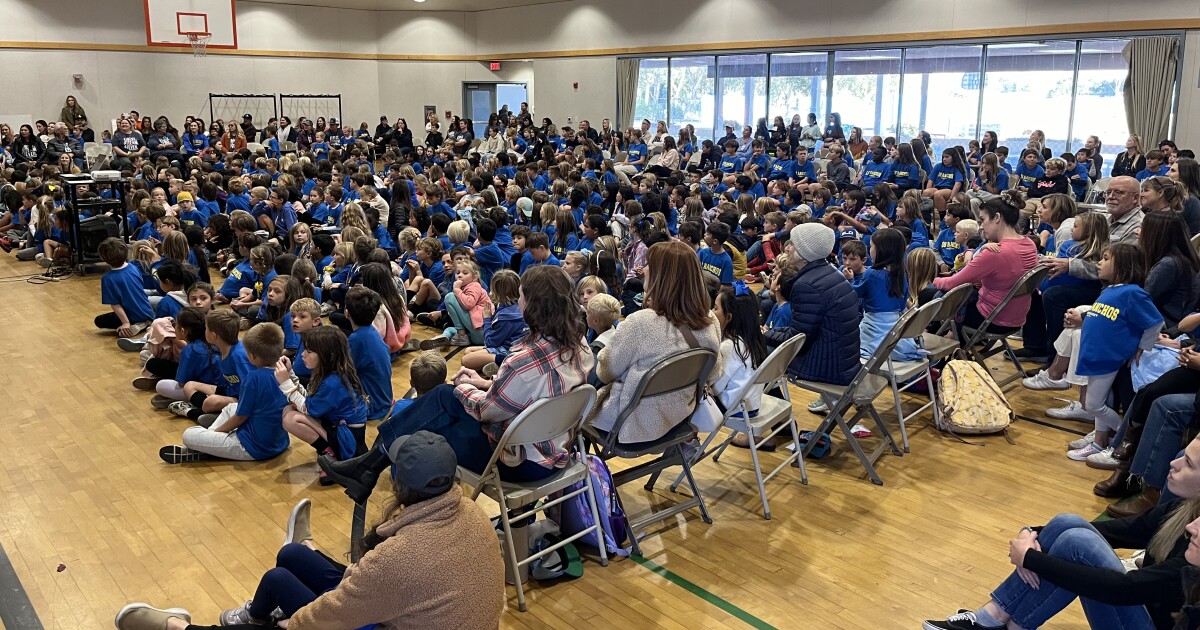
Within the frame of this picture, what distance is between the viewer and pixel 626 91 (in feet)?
74.1

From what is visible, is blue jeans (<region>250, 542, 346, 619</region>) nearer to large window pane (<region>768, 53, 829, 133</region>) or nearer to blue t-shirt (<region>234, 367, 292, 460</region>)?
blue t-shirt (<region>234, 367, 292, 460</region>)

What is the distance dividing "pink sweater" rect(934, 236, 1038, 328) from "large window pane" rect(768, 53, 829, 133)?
1324cm

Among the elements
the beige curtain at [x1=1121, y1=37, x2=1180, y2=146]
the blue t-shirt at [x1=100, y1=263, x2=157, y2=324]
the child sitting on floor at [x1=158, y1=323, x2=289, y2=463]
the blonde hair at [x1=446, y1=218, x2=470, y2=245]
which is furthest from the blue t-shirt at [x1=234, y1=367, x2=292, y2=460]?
the beige curtain at [x1=1121, y1=37, x2=1180, y2=146]

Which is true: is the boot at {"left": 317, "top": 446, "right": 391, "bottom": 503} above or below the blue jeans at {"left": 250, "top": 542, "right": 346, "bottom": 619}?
above

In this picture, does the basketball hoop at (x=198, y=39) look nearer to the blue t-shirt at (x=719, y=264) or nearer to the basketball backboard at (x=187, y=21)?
the basketball backboard at (x=187, y=21)

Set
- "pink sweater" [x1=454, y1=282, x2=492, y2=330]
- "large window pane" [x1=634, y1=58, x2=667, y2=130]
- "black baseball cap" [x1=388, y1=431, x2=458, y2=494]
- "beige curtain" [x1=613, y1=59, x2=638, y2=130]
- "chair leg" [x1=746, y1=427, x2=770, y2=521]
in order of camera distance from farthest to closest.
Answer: "beige curtain" [x1=613, y1=59, x2=638, y2=130]
"large window pane" [x1=634, y1=58, x2=667, y2=130]
"pink sweater" [x1=454, y1=282, x2=492, y2=330]
"chair leg" [x1=746, y1=427, x2=770, y2=521]
"black baseball cap" [x1=388, y1=431, x2=458, y2=494]

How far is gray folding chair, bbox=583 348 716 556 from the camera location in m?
3.87

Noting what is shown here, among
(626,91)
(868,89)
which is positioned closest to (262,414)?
(868,89)

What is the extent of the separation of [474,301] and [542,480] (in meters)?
3.69

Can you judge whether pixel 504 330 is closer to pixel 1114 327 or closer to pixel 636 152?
pixel 1114 327

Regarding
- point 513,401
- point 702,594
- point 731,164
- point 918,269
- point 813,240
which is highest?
point 731,164

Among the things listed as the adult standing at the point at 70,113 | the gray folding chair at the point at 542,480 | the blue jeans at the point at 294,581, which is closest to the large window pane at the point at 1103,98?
the gray folding chair at the point at 542,480

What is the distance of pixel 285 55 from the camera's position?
2462 centimetres

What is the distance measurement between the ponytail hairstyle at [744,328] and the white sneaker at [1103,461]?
2134mm
